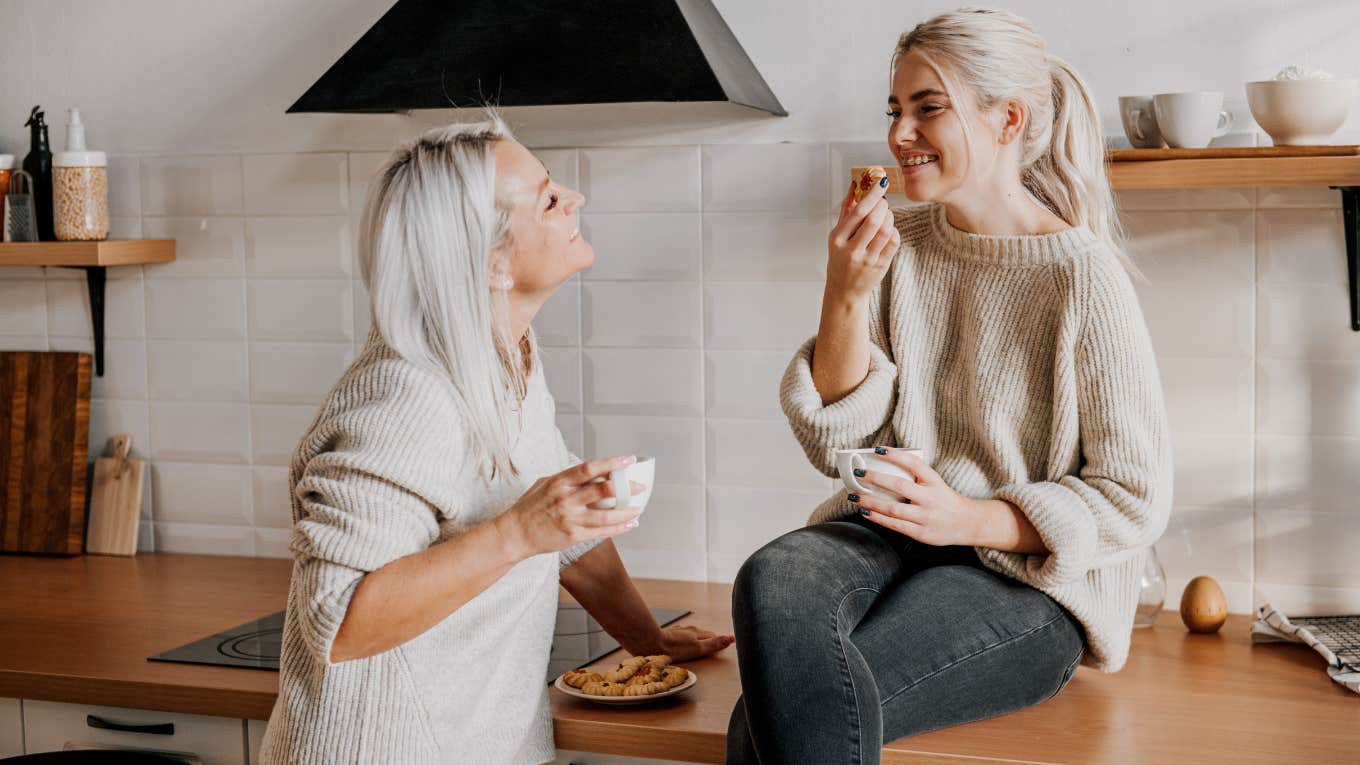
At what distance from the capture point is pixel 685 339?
2.20 meters

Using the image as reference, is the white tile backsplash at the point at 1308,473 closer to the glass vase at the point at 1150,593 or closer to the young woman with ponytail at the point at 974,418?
the glass vase at the point at 1150,593

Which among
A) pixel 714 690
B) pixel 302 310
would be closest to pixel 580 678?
pixel 714 690

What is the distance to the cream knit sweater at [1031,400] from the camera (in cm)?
158

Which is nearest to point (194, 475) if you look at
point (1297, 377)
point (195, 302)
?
point (195, 302)

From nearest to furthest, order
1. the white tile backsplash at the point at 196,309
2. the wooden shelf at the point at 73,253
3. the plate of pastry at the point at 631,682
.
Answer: the plate of pastry at the point at 631,682 < the wooden shelf at the point at 73,253 < the white tile backsplash at the point at 196,309

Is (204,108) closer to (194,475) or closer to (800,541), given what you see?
(194,475)

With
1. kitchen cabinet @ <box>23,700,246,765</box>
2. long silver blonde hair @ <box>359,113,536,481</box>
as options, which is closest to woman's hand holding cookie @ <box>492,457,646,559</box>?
long silver blonde hair @ <box>359,113,536,481</box>

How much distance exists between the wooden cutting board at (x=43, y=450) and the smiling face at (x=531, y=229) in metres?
1.27

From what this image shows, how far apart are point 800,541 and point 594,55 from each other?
0.71 m

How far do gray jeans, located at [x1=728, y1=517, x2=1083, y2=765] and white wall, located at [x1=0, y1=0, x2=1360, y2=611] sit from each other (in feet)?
1.67

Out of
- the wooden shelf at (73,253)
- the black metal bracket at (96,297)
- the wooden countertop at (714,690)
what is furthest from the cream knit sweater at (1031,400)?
the black metal bracket at (96,297)

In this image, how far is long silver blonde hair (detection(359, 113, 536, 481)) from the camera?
142cm

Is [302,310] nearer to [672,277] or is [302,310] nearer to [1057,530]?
[672,277]

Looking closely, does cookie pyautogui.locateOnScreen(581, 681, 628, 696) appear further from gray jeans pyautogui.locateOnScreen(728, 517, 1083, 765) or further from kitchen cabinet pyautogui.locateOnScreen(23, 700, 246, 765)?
kitchen cabinet pyautogui.locateOnScreen(23, 700, 246, 765)
